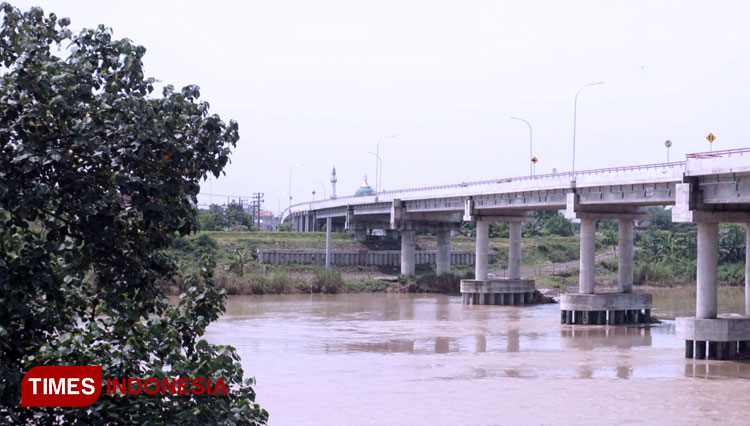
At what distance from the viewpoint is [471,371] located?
30.0 m

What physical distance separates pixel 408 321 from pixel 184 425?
136 feet

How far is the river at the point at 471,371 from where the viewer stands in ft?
72.0

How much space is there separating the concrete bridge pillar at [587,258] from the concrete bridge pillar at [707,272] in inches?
556

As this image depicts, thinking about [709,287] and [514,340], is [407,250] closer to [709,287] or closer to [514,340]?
[514,340]

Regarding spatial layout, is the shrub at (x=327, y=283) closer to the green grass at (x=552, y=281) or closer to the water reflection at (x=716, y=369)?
the green grass at (x=552, y=281)

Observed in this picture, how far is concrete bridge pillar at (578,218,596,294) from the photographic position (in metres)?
50.2

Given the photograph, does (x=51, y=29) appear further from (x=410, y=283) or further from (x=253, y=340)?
(x=410, y=283)

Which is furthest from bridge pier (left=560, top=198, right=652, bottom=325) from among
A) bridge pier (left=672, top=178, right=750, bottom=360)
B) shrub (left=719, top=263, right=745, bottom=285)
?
shrub (left=719, top=263, right=745, bottom=285)

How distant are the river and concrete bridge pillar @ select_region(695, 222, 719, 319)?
2.27 m

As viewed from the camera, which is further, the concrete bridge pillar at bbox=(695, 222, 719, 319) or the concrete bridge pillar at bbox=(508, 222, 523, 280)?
the concrete bridge pillar at bbox=(508, 222, 523, 280)

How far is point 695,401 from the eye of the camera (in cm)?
2469

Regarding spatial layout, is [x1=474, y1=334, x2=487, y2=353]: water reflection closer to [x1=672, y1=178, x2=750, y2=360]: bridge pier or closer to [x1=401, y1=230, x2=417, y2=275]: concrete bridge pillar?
[x1=672, y1=178, x2=750, y2=360]: bridge pier

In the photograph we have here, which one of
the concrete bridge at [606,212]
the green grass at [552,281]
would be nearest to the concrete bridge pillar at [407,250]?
the concrete bridge at [606,212]

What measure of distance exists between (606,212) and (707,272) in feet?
51.7
